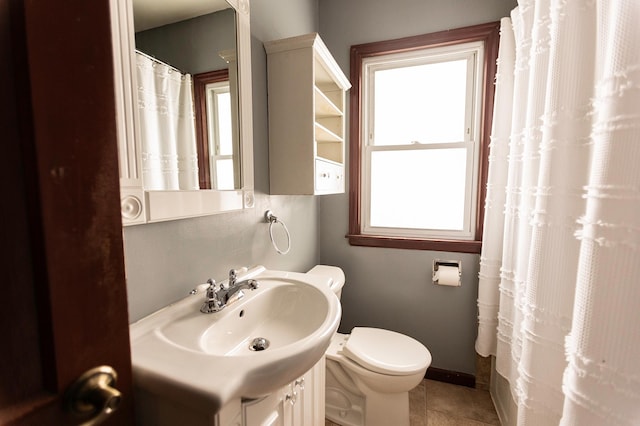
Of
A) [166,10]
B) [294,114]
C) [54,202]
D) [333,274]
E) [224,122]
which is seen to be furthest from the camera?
[333,274]

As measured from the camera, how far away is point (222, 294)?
3.01 feet

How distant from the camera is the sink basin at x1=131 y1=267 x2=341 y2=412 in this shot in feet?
1.77

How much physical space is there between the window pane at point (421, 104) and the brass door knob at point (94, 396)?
1860mm

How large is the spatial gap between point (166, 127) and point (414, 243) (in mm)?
1546

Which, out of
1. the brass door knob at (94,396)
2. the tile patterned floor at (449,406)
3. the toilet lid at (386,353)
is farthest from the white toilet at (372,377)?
the brass door knob at (94,396)

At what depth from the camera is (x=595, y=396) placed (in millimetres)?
626

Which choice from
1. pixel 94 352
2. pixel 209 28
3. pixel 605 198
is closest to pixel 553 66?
pixel 605 198

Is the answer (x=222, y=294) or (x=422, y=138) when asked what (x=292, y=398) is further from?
(x=422, y=138)

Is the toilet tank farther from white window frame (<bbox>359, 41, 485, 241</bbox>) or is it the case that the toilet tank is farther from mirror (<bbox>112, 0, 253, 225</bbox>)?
mirror (<bbox>112, 0, 253, 225</bbox>)

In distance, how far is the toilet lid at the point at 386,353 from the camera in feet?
4.28

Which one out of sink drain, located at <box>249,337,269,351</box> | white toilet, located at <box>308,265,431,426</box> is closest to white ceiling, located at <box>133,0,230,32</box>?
sink drain, located at <box>249,337,269,351</box>

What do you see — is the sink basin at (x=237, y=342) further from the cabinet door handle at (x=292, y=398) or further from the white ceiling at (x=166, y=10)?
the white ceiling at (x=166, y=10)

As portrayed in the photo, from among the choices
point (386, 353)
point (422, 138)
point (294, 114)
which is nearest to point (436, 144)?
point (422, 138)

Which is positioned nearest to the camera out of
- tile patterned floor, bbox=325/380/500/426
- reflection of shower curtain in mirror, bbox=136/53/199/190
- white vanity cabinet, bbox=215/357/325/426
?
white vanity cabinet, bbox=215/357/325/426
